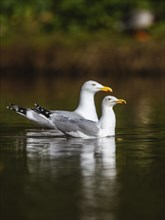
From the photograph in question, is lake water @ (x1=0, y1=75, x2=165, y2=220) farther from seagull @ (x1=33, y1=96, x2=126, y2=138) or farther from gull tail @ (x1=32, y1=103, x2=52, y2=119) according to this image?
gull tail @ (x1=32, y1=103, x2=52, y2=119)

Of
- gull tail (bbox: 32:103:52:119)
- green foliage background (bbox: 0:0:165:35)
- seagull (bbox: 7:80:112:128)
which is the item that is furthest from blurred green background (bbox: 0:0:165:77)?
gull tail (bbox: 32:103:52:119)

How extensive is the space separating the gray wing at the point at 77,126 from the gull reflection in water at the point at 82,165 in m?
0.12

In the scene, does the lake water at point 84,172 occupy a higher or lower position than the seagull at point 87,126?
lower

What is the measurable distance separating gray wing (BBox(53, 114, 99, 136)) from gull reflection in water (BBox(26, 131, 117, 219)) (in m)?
0.12

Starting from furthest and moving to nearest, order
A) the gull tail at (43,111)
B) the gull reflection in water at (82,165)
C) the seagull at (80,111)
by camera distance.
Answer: the seagull at (80,111) < the gull tail at (43,111) < the gull reflection in water at (82,165)

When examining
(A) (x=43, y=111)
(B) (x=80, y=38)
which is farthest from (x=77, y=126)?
(B) (x=80, y=38)

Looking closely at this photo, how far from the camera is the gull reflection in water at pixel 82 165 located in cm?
989

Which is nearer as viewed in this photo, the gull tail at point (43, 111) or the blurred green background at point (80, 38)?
the gull tail at point (43, 111)

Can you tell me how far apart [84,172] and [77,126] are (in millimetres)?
3129

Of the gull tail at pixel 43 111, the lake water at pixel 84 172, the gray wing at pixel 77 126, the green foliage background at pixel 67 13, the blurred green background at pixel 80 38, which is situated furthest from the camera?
the green foliage background at pixel 67 13

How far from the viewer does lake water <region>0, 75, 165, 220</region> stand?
31.1 feet

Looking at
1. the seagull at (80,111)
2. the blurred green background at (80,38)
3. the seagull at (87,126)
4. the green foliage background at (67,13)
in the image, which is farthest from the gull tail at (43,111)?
the green foliage background at (67,13)

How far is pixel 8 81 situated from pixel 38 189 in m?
19.8

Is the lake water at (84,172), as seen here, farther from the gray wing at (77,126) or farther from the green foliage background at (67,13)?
the green foliage background at (67,13)
